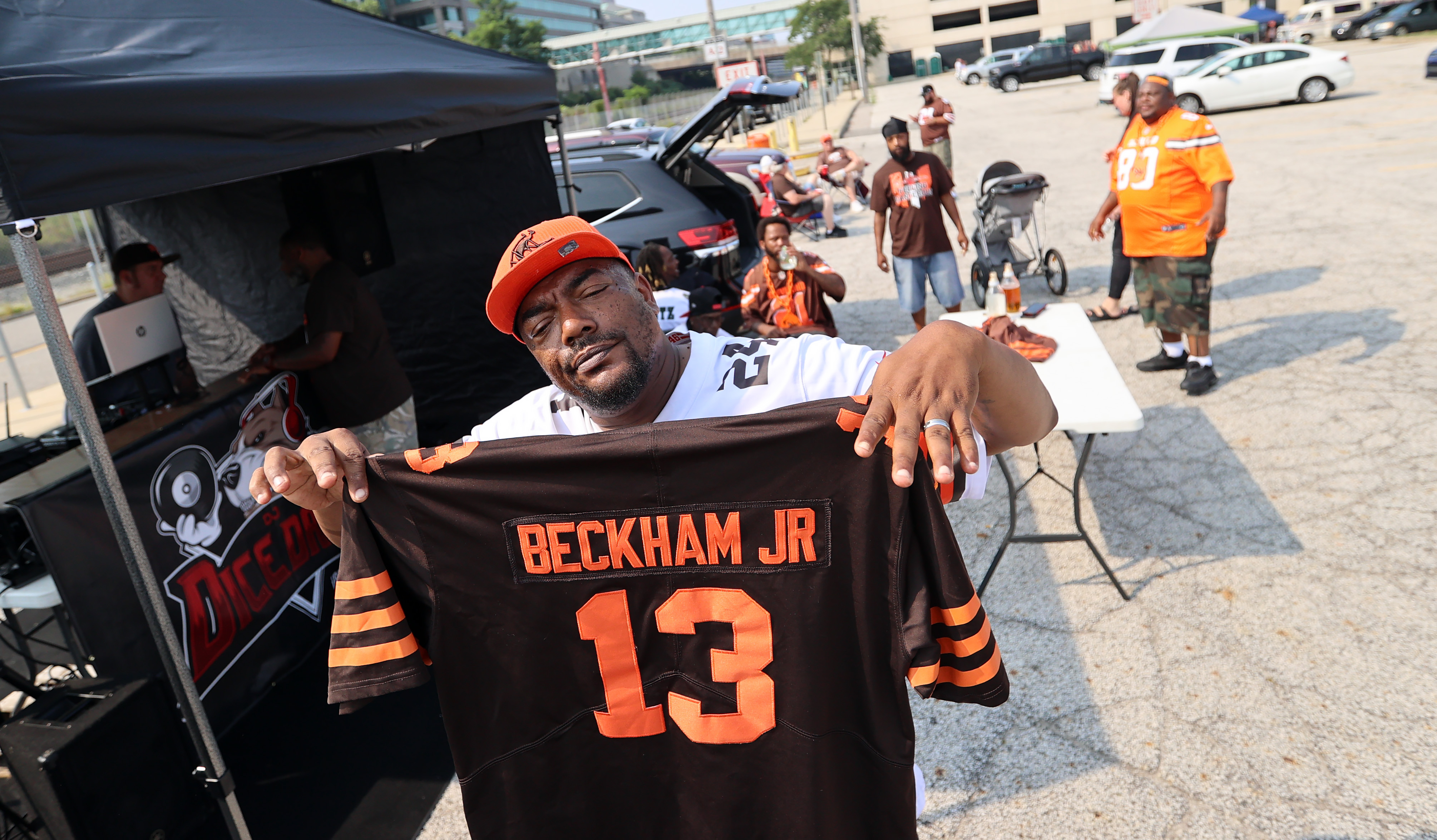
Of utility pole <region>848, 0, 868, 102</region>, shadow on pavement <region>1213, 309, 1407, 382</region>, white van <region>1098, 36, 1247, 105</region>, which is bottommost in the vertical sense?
shadow on pavement <region>1213, 309, 1407, 382</region>

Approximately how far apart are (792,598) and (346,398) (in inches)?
161

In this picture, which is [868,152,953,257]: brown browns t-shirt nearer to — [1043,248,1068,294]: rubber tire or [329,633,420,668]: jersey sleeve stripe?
[1043,248,1068,294]: rubber tire

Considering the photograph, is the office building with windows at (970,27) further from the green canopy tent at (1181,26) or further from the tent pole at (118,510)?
the tent pole at (118,510)

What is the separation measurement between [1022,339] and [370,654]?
414 centimetres

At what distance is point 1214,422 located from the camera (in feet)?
19.1

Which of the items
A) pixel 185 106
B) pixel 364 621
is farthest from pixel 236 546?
pixel 364 621

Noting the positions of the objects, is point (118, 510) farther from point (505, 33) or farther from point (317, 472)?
point (505, 33)

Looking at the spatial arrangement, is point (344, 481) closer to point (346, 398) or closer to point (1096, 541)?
point (346, 398)

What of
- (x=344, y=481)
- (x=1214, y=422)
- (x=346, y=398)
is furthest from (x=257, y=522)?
(x=1214, y=422)

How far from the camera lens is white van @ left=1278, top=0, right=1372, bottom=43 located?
3719 centimetres

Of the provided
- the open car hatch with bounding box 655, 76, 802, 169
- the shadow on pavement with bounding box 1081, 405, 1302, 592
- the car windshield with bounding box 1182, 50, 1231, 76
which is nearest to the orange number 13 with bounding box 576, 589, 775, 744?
the shadow on pavement with bounding box 1081, 405, 1302, 592

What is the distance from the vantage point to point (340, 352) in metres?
5.05

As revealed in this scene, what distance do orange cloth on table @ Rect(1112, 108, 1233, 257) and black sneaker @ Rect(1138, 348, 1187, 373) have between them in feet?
2.91

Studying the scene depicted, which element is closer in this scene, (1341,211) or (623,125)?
(1341,211)
